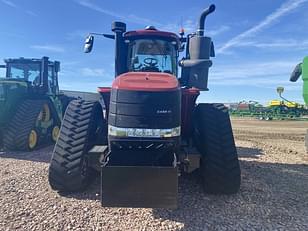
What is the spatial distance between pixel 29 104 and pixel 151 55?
5.59 meters

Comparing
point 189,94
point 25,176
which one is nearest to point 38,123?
point 25,176

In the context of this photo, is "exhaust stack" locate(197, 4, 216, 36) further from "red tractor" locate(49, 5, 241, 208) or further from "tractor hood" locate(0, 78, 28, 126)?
"tractor hood" locate(0, 78, 28, 126)

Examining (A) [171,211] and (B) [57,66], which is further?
(B) [57,66]

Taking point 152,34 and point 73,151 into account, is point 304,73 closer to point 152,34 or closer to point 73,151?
point 152,34

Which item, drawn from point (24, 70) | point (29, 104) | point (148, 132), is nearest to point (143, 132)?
point (148, 132)

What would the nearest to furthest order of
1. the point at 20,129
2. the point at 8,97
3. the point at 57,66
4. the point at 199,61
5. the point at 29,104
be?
the point at 199,61, the point at 20,129, the point at 8,97, the point at 29,104, the point at 57,66

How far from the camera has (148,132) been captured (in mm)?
4008

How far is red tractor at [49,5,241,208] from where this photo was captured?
11.8 ft

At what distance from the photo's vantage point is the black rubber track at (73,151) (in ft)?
15.0

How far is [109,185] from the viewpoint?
3592 mm

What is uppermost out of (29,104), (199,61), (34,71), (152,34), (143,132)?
(152,34)

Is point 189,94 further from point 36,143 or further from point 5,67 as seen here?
point 5,67

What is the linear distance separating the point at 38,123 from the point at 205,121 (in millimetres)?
6978

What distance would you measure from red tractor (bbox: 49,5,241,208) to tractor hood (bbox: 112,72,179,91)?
1 centimetres
